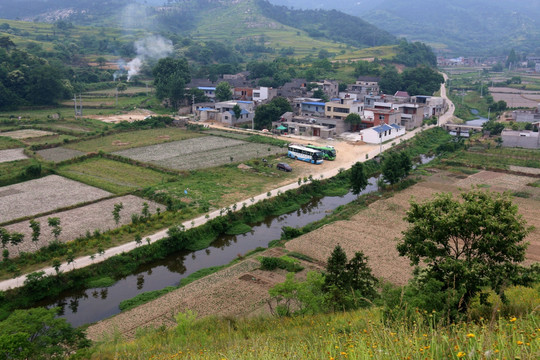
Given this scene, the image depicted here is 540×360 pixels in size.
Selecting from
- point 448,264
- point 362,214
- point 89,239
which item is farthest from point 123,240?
point 448,264

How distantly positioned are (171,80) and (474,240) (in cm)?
3723

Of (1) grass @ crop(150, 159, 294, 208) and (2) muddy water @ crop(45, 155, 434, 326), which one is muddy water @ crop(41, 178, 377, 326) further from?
(1) grass @ crop(150, 159, 294, 208)

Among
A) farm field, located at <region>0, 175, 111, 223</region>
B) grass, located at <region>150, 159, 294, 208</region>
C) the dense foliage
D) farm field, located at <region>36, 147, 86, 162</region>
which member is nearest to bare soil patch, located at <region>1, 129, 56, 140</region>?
farm field, located at <region>36, 147, 86, 162</region>

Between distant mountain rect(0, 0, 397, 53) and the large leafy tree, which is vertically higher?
distant mountain rect(0, 0, 397, 53)

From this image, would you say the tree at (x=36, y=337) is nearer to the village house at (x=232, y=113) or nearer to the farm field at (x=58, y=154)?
the farm field at (x=58, y=154)

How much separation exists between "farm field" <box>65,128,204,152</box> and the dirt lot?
54.0ft

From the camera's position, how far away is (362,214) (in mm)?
18312

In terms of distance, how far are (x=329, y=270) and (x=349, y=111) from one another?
2608 centimetres

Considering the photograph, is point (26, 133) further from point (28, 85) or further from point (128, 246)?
point (128, 246)

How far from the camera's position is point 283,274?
1352 centimetres

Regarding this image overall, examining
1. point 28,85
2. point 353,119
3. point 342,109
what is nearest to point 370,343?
point 353,119

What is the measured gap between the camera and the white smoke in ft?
224

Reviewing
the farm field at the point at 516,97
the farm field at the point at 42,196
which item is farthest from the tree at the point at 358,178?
the farm field at the point at 516,97

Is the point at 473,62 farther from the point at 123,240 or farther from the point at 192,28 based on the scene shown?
the point at 123,240
